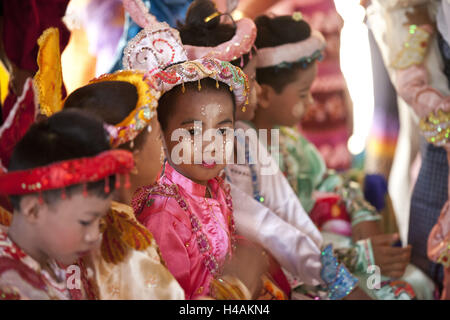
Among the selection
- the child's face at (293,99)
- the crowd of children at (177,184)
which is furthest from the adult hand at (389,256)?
the child's face at (293,99)

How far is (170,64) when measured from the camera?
117 cm

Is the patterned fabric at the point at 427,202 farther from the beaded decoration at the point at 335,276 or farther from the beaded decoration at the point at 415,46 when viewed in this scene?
the beaded decoration at the point at 335,276

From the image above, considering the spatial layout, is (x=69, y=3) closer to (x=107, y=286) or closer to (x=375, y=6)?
(x=107, y=286)

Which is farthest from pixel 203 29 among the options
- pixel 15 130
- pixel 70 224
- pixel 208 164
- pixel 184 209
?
pixel 70 224

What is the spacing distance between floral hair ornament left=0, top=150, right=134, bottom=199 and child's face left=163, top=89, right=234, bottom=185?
1.10ft

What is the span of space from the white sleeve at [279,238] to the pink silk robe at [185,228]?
20 centimetres

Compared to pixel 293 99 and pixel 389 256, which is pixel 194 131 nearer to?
pixel 293 99

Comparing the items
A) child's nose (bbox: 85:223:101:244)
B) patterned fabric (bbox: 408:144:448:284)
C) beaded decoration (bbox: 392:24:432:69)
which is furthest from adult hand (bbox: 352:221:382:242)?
child's nose (bbox: 85:223:101:244)

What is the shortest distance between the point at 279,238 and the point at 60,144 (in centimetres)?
82

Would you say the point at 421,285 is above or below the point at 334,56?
below

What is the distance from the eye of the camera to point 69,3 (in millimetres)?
1330

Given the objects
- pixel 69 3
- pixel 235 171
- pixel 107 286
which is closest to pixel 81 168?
pixel 107 286

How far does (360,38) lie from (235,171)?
122cm

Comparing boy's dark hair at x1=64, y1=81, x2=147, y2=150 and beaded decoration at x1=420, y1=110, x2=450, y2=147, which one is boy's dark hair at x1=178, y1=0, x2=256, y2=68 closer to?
boy's dark hair at x1=64, y1=81, x2=147, y2=150
